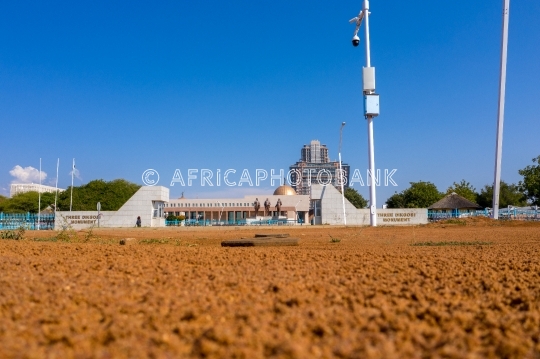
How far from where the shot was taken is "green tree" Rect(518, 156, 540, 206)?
4934 centimetres

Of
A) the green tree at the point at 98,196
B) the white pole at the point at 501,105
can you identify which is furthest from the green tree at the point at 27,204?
the white pole at the point at 501,105

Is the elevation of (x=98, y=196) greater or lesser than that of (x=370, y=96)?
lesser

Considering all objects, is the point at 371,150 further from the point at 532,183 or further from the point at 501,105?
the point at 532,183

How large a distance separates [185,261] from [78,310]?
328 cm

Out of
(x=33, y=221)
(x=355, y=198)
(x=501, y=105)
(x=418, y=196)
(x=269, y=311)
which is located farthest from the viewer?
(x=355, y=198)

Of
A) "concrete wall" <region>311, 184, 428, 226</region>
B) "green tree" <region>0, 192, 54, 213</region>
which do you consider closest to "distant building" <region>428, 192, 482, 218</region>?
"concrete wall" <region>311, 184, 428, 226</region>

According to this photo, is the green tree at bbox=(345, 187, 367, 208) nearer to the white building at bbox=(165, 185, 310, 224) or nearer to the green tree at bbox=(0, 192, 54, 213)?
the white building at bbox=(165, 185, 310, 224)

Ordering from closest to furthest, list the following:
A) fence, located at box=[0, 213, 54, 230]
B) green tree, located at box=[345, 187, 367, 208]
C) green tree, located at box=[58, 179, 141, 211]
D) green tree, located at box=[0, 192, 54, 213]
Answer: fence, located at box=[0, 213, 54, 230]
green tree, located at box=[58, 179, 141, 211]
green tree, located at box=[0, 192, 54, 213]
green tree, located at box=[345, 187, 367, 208]

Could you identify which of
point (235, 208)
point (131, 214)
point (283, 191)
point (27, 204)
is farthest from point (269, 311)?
point (27, 204)

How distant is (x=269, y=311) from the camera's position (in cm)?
340

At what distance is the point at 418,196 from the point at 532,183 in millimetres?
20122

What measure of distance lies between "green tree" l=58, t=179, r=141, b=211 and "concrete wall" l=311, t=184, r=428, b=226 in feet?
101

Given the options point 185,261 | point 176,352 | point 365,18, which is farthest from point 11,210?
point 176,352

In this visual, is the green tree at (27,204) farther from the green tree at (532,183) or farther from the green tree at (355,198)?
the green tree at (532,183)
